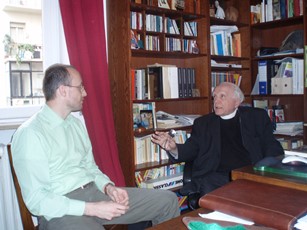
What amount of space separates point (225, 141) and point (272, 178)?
4.20 ft

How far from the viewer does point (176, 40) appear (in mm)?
2943

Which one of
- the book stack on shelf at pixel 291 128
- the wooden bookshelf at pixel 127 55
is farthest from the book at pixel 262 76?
the wooden bookshelf at pixel 127 55

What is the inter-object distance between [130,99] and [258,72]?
175cm

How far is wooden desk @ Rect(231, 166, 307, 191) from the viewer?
1.20 meters

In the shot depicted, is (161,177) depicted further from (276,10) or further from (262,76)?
(276,10)

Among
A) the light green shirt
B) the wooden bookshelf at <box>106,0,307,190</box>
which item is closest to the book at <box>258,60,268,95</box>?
the wooden bookshelf at <box>106,0,307,190</box>

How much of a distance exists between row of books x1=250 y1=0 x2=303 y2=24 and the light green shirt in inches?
96.6

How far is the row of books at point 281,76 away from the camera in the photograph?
3.17 metres

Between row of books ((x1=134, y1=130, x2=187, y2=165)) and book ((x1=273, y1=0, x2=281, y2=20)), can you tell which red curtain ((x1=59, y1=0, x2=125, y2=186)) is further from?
book ((x1=273, y1=0, x2=281, y2=20))

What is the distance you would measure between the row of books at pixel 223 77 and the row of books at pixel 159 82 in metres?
0.39

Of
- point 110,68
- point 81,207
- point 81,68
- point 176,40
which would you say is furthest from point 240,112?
point 81,207

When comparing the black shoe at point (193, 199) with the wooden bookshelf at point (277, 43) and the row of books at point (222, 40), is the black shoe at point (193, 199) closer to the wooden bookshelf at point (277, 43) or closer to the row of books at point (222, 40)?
the row of books at point (222, 40)

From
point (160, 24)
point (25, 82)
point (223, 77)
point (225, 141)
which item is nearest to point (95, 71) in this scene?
point (25, 82)

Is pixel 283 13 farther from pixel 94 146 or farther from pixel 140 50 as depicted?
pixel 94 146
